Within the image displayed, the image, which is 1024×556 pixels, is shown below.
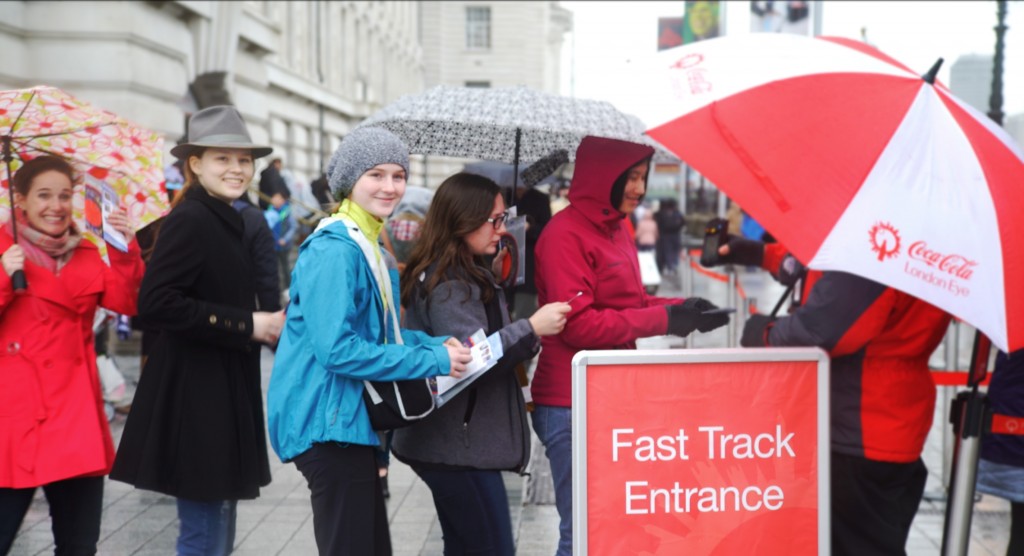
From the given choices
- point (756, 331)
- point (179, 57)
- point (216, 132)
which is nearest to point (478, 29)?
point (179, 57)

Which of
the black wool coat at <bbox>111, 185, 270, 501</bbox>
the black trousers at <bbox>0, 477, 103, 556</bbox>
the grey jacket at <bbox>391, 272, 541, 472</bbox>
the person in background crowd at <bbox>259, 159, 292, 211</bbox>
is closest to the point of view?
the grey jacket at <bbox>391, 272, 541, 472</bbox>

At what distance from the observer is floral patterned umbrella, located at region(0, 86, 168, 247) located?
413cm

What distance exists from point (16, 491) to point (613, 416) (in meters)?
2.12

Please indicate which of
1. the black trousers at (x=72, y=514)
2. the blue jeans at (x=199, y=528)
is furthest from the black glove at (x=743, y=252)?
the black trousers at (x=72, y=514)

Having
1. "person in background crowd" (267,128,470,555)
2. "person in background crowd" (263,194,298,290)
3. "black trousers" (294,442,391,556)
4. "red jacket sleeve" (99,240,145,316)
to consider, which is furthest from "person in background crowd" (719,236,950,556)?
"person in background crowd" (263,194,298,290)

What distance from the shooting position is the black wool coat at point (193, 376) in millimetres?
3760

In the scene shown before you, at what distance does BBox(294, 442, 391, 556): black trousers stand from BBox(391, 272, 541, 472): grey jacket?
0.34 metres

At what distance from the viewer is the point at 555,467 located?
3961 mm

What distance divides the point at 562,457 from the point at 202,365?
4.17 ft

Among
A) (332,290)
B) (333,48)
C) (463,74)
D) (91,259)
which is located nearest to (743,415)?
(332,290)

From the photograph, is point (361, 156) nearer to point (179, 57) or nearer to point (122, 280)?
point (122, 280)

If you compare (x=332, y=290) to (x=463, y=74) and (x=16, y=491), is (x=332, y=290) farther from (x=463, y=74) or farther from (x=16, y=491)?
(x=463, y=74)

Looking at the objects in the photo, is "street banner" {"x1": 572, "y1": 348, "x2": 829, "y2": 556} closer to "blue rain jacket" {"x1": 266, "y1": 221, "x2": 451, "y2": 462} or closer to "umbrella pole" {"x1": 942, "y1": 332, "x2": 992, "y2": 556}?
"blue rain jacket" {"x1": 266, "y1": 221, "x2": 451, "y2": 462}

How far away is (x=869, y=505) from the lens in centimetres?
367
